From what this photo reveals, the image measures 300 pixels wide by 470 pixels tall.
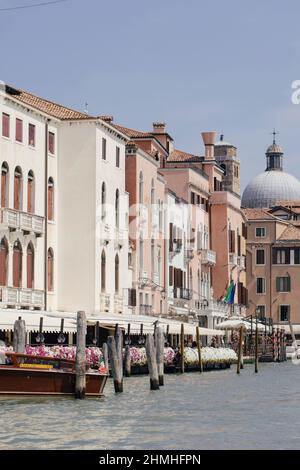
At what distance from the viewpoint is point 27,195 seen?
45281 mm

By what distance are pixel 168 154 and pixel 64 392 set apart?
135 ft

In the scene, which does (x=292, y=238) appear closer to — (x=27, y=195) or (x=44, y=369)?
(x=27, y=195)

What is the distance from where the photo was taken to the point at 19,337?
114 feet

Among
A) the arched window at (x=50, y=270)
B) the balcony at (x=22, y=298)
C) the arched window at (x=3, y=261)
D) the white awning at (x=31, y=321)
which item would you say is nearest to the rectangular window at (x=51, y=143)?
the arched window at (x=50, y=270)

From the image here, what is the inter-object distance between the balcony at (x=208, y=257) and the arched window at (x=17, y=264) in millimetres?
28895

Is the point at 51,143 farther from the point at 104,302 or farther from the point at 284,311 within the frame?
the point at 284,311

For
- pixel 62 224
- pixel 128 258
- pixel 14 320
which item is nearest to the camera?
pixel 14 320

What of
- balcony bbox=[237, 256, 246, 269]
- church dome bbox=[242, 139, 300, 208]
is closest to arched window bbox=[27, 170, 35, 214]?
balcony bbox=[237, 256, 246, 269]

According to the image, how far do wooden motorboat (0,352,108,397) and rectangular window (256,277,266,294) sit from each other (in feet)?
226

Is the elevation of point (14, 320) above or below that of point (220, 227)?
below

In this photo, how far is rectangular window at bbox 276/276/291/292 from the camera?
100250 mm

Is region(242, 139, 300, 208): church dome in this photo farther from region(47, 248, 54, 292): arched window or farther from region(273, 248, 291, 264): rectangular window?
region(47, 248, 54, 292): arched window

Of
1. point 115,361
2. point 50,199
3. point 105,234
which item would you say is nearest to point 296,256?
point 105,234

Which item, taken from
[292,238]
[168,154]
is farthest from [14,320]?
[292,238]
